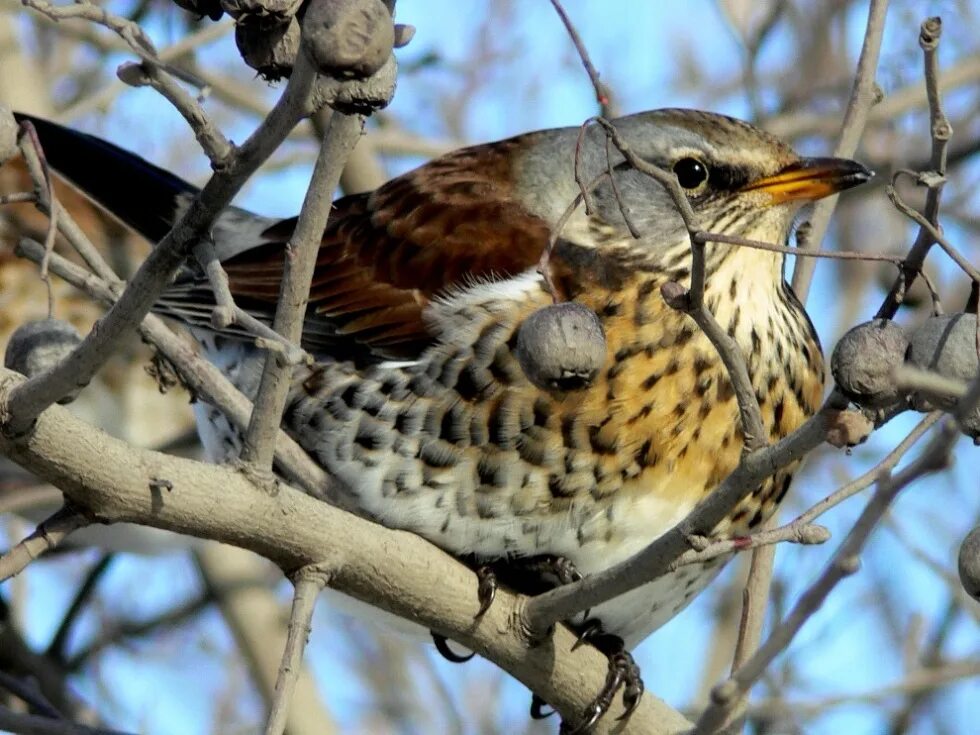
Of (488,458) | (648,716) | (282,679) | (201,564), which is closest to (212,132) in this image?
(282,679)

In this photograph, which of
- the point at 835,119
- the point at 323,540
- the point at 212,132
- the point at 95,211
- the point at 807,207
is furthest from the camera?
the point at 95,211

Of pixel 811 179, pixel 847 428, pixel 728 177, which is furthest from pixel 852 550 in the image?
pixel 728 177

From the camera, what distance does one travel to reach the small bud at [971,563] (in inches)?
91.2

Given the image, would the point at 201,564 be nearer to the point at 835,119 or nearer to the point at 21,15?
the point at 21,15

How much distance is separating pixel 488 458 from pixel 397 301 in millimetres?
670

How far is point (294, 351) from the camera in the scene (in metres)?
2.45

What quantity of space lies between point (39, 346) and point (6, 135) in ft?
2.58

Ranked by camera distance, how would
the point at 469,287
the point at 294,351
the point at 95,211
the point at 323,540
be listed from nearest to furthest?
the point at 294,351 < the point at 323,540 < the point at 469,287 < the point at 95,211

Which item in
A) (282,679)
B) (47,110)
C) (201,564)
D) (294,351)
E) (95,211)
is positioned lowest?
(282,679)

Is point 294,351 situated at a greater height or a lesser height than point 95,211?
lesser

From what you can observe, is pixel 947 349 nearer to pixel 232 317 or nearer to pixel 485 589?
pixel 232 317

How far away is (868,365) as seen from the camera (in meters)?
2.14

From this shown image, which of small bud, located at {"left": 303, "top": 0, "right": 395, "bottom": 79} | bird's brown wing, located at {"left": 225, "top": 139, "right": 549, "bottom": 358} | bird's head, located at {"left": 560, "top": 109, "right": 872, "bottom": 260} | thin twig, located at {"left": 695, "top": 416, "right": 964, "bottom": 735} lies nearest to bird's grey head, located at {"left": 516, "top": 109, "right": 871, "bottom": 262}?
bird's head, located at {"left": 560, "top": 109, "right": 872, "bottom": 260}

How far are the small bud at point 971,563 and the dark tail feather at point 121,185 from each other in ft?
9.79
